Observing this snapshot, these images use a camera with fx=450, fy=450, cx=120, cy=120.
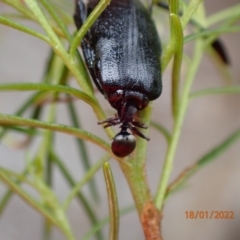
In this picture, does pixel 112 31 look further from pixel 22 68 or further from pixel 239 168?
pixel 22 68

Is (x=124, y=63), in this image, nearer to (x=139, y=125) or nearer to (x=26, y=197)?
(x=139, y=125)

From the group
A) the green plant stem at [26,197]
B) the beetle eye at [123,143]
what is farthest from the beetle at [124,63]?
the green plant stem at [26,197]

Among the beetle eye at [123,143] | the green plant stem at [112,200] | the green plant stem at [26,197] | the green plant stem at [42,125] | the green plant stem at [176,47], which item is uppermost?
the green plant stem at [176,47]

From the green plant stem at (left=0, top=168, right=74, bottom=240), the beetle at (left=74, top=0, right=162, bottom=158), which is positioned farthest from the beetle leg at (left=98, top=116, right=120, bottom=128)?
the green plant stem at (left=0, top=168, right=74, bottom=240)

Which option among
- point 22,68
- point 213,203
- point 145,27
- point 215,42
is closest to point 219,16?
point 215,42

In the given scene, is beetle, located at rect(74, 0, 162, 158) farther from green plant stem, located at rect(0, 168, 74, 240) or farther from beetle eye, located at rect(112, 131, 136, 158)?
green plant stem, located at rect(0, 168, 74, 240)

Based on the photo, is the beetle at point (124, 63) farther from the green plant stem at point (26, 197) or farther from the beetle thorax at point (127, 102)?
the green plant stem at point (26, 197)

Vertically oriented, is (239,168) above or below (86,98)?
→ above
